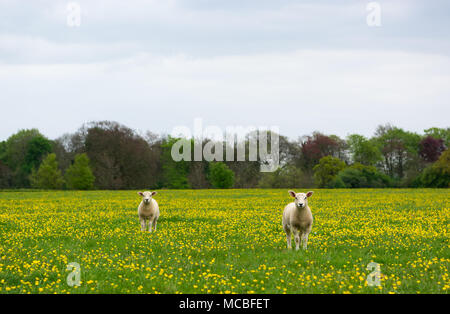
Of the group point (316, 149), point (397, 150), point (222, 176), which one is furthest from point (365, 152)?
point (222, 176)

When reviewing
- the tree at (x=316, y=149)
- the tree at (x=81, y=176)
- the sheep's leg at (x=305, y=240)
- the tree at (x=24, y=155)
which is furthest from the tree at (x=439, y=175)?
the tree at (x=24, y=155)

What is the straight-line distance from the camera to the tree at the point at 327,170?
8812 cm

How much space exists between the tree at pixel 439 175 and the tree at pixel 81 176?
6167 centimetres

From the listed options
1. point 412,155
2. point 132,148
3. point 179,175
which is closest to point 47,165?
point 132,148

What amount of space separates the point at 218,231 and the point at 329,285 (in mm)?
9391

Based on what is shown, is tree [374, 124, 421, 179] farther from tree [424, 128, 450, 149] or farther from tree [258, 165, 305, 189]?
tree [258, 165, 305, 189]

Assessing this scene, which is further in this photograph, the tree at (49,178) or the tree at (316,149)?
the tree at (316,149)

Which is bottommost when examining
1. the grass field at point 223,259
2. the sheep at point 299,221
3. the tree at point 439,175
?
the grass field at point 223,259

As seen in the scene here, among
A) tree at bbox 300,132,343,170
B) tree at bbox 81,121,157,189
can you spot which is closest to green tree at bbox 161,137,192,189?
tree at bbox 81,121,157,189

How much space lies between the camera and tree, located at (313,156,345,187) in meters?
88.1

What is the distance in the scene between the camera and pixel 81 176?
3428 inches

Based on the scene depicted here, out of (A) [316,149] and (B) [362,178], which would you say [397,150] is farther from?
(B) [362,178]

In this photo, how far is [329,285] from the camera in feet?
31.4

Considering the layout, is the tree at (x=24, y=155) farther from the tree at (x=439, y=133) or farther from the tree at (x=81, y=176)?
the tree at (x=439, y=133)
